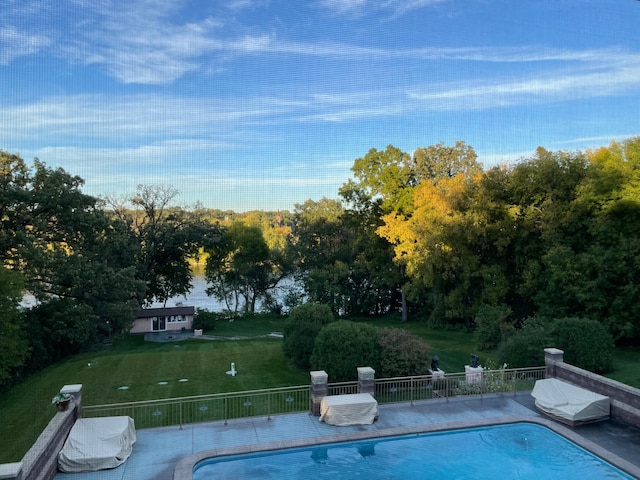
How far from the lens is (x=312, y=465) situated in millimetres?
9711

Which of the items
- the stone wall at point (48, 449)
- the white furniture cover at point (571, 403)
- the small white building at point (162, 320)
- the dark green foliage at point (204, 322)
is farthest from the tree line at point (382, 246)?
the white furniture cover at point (571, 403)

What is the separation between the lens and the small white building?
3159 centimetres

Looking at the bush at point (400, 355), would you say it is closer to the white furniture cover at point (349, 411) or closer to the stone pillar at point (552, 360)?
the white furniture cover at point (349, 411)

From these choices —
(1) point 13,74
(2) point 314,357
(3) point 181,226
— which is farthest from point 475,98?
(3) point 181,226

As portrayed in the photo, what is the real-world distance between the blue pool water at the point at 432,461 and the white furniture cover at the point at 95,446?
5.23 ft

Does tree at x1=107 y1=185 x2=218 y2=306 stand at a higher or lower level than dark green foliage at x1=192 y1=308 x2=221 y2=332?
higher

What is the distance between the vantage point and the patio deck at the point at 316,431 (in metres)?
9.27

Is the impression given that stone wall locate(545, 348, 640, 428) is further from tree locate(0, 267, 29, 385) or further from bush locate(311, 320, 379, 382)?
tree locate(0, 267, 29, 385)

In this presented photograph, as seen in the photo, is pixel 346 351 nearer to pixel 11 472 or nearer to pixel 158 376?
pixel 158 376

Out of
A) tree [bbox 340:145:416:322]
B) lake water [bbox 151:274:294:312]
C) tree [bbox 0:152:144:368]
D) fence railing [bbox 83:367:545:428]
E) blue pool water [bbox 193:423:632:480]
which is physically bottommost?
lake water [bbox 151:274:294:312]

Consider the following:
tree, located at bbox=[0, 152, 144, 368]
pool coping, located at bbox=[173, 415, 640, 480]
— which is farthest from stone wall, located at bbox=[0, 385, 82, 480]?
tree, located at bbox=[0, 152, 144, 368]

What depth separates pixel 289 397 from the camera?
44.2 ft

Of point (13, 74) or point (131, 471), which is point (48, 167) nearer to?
point (13, 74)

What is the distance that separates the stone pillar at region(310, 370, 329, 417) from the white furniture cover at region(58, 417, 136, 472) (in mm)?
4221
